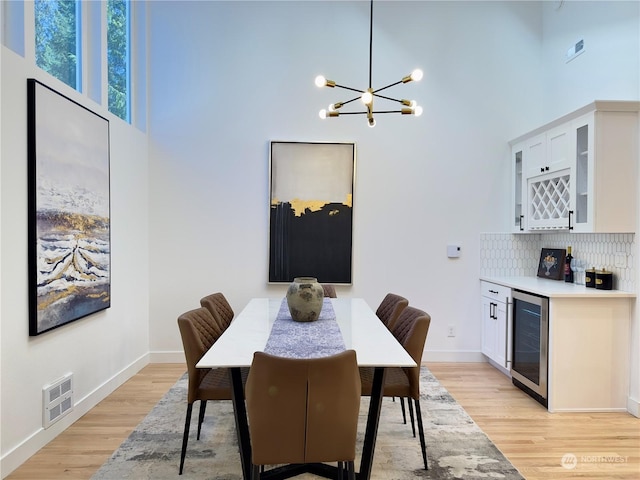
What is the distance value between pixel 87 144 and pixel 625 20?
14.0 ft

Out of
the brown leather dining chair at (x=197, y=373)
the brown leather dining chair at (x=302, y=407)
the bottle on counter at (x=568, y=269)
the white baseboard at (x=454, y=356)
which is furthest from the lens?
the white baseboard at (x=454, y=356)

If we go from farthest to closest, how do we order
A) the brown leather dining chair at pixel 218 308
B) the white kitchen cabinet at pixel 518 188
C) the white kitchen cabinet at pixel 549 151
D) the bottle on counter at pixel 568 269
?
1. the white kitchen cabinet at pixel 518 188
2. the bottle on counter at pixel 568 269
3. the white kitchen cabinet at pixel 549 151
4. the brown leather dining chair at pixel 218 308

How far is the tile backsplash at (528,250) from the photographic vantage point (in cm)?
360

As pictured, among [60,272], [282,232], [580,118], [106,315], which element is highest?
[580,118]

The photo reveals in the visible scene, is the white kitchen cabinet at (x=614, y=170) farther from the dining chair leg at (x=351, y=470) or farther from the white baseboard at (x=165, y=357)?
the white baseboard at (x=165, y=357)

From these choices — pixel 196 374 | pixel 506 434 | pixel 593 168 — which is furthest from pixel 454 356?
pixel 196 374

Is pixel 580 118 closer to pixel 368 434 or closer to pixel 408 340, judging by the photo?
pixel 408 340

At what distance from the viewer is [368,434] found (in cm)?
212

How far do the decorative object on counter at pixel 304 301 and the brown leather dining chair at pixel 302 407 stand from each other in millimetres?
891

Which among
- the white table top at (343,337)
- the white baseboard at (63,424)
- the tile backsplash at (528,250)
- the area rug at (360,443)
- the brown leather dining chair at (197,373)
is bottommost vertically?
the area rug at (360,443)

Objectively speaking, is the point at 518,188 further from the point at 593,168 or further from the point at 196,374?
the point at 196,374

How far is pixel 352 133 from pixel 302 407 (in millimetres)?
3368

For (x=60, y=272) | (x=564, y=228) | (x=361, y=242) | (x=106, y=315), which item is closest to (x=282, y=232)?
(x=361, y=242)

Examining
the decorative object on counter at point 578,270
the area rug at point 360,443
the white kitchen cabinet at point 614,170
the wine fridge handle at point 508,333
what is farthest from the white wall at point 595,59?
the area rug at point 360,443
